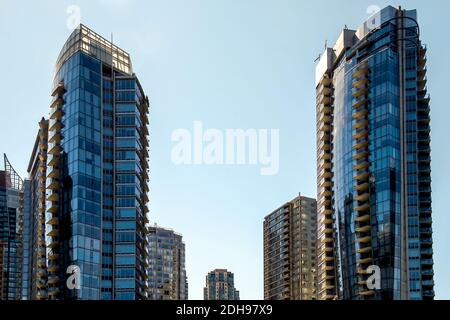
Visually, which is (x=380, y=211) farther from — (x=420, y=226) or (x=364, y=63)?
(x=364, y=63)

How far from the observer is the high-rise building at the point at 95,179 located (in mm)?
148375

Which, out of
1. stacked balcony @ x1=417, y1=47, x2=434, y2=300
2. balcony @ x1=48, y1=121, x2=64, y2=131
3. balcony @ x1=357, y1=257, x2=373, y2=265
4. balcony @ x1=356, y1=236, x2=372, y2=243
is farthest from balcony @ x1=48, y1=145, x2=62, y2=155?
stacked balcony @ x1=417, y1=47, x2=434, y2=300

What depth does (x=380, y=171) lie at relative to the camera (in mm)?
153750

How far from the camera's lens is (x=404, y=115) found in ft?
515

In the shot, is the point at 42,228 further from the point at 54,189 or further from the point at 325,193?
the point at 325,193

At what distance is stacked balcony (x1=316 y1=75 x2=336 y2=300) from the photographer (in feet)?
552

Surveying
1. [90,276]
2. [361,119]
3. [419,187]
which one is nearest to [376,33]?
[361,119]

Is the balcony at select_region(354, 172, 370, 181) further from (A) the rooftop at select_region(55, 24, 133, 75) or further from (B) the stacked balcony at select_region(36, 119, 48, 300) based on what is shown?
(B) the stacked balcony at select_region(36, 119, 48, 300)

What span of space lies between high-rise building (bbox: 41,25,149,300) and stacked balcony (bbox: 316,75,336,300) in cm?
4065

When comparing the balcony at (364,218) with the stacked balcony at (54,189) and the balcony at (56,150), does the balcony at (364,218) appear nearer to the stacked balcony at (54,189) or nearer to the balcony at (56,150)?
the stacked balcony at (54,189)

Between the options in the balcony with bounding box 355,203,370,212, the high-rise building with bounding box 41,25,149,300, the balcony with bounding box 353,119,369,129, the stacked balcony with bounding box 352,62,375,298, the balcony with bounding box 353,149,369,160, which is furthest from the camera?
the balcony with bounding box 353,119,369,129

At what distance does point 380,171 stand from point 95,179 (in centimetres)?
5814

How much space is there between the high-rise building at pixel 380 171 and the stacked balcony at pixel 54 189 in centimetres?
5917
